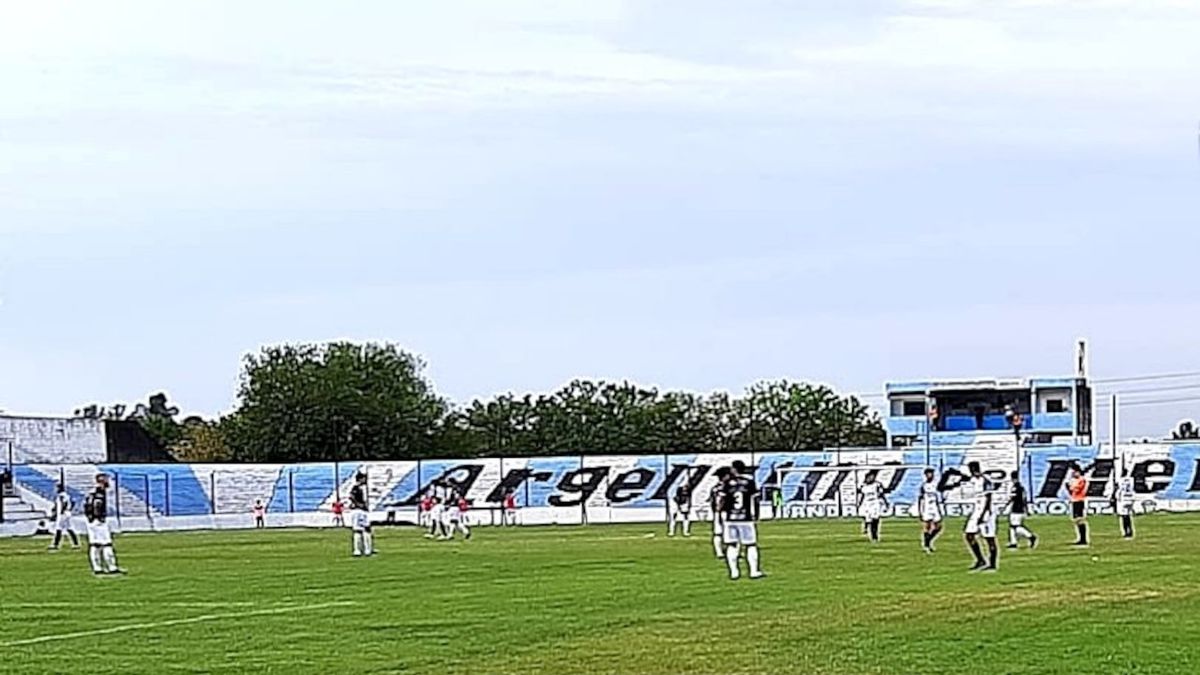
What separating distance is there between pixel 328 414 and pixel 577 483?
167ft

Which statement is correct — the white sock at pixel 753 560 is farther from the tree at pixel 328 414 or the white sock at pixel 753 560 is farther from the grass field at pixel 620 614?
the tree at pixel 328 414

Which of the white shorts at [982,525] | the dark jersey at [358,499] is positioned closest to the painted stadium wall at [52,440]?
the dark jersey at [358,499]

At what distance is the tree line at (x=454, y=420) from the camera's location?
146 metres

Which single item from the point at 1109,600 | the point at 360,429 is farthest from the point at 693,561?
the point at 360,429

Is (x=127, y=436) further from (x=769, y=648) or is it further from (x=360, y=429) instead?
(x=769, y=648)

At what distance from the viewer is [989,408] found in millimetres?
153125

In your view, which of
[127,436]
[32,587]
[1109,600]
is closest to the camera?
[1109,600]

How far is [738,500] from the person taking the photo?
118 feet

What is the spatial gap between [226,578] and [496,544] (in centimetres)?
1992

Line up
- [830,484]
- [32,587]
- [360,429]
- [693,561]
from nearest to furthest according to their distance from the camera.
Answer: [32,587] < [693,561] < [830,484] < [360,429]

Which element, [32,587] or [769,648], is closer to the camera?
[769,648]

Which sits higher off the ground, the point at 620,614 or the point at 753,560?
the point at 753,560

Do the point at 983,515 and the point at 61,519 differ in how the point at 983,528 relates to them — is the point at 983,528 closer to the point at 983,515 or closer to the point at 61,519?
the point at 983,515

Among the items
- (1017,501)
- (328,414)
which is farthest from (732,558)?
(328,414)
